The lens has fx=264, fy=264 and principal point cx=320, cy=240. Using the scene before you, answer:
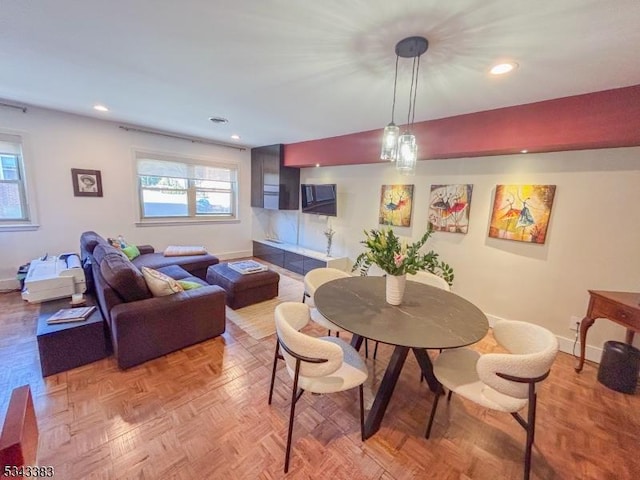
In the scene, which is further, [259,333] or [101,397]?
[259,333]

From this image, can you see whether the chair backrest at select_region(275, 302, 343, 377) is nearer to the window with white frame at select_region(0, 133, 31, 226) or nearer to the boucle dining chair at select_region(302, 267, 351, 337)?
the boucle dining chair at select_region(302, 267, 351, 337)

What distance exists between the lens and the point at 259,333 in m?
2.80

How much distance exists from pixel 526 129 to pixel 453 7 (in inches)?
62.3

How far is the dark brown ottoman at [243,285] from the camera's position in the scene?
331 cm

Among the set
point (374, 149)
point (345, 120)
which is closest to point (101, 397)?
point (345, 120)

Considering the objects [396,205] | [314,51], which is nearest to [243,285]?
[396,205]

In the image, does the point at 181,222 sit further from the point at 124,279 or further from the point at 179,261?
the point at 124,279

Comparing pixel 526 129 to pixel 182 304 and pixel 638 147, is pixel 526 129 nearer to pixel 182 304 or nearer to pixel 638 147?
pixel 638 147

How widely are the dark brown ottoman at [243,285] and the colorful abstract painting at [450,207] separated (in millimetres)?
2289

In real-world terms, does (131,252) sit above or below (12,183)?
below

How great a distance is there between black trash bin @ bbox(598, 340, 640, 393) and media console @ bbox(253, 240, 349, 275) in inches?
121

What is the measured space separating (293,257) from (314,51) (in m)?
3.66

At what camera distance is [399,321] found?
1620 mm

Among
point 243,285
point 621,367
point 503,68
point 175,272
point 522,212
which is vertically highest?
point 503,68
